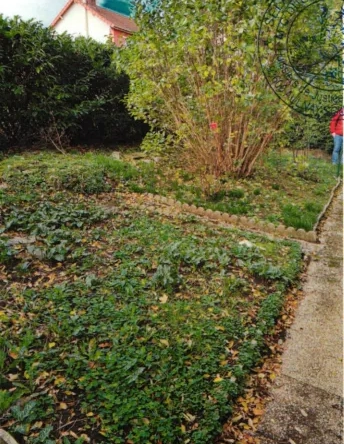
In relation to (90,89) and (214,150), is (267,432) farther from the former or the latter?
(90,89)

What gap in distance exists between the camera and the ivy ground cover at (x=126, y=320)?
67.7 inches

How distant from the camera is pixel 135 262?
3.13 meters

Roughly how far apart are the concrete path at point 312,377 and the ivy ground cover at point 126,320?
0.21 m

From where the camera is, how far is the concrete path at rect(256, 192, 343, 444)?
5.94ft

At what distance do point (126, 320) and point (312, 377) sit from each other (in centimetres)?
122

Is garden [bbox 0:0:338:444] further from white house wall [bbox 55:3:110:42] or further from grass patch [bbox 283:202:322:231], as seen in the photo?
white house wall [bbox 55:3:110:42]

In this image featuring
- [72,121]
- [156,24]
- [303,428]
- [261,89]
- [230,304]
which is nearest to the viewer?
[303,428]

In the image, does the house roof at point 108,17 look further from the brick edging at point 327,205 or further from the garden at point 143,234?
the brick edging at point 327,205

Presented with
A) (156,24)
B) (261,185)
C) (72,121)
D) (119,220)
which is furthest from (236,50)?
(72,121)

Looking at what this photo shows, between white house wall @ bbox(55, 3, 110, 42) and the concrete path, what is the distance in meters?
18.6

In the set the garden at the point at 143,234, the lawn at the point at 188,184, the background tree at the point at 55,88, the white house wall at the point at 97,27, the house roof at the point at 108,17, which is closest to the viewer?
the garden at the point at 143,234

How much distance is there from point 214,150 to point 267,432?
4610 millimetres

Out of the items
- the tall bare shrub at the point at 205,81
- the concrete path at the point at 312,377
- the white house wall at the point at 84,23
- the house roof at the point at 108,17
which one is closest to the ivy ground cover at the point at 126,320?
the concrete path at the point at 312,377

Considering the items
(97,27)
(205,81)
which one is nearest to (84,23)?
(97,27)
